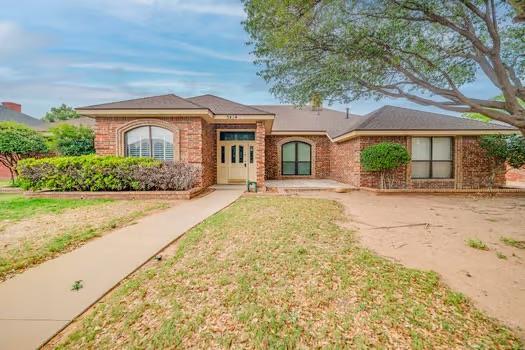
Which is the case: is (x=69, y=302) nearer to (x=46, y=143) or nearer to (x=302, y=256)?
(x=302, y=256)

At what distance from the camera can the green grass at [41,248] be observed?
3.56m

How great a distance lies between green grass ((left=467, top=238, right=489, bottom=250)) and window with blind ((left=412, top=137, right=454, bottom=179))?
8549mm

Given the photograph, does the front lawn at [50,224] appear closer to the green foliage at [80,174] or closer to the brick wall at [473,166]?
the green foliage at [80,174]

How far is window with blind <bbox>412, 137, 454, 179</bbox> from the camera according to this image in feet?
40.7

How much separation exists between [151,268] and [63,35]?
17530 millimetres

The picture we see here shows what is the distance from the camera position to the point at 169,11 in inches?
481

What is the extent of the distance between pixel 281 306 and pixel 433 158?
13.2 meters

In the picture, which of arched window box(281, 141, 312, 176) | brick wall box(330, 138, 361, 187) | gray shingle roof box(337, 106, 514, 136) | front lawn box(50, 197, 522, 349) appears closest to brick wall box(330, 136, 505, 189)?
brick wall box(330, 138, 361, 187)

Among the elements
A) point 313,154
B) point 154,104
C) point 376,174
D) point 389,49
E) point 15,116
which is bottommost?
point 376,174

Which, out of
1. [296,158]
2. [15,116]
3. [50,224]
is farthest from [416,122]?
[15,116]

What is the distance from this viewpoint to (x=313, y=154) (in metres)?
17.7

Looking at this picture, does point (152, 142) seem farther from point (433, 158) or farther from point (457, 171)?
point (457, 171)

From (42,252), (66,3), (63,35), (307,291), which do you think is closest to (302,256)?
(307,291)

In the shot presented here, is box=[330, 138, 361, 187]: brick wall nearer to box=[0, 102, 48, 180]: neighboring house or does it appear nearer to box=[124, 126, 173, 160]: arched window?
box=[124, 126, 173, 160]: arched window
